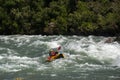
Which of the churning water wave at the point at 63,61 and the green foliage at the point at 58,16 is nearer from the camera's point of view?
the churning water wave at the point at 63,61

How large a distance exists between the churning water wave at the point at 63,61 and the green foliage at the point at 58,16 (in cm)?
599

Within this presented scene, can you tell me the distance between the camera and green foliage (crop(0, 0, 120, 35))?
3775 cm

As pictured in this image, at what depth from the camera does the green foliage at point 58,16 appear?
37.8 metres

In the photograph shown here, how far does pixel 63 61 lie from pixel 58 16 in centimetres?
1694

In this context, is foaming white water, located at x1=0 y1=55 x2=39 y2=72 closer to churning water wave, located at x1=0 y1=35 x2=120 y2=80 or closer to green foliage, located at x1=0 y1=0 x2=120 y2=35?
churning water wave, located at x1=0 y1=35 x2=120 y2=80

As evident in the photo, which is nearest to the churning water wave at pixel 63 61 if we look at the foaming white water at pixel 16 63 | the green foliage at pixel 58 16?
the foaming white water at pixel 16 63

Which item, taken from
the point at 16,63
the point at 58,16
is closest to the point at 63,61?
the point at 16,63

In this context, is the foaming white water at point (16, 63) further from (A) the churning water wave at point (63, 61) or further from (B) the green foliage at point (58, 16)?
(B) the green foliage at point (58, 16)

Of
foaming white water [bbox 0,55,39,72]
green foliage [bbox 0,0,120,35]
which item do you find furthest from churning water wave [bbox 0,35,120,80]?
green foliage [bbox 0,0,120,35]

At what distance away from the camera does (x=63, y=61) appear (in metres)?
23.4

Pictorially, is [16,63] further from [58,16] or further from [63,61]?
[58,16]

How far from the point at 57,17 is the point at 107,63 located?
1754 cm

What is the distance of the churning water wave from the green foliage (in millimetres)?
5989

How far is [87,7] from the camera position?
40250mm
